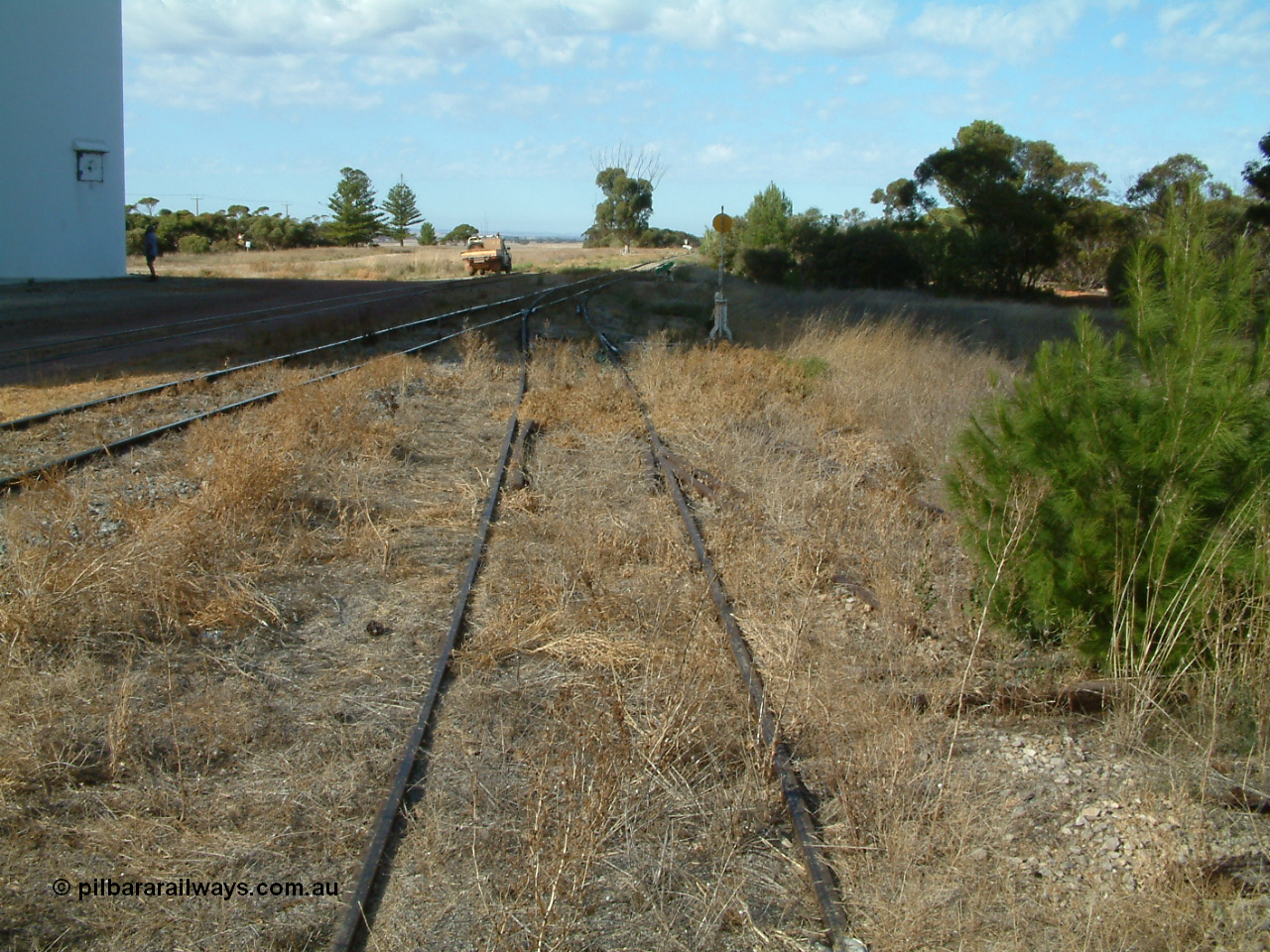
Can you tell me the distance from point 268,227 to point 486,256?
48215mm

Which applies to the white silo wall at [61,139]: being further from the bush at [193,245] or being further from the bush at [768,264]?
the bush at [193,245]

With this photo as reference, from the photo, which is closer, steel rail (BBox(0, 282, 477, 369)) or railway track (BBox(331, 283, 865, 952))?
railway track (BBox(331, 283, 865, 952))

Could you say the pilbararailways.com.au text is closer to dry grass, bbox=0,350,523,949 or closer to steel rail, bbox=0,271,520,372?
dry grass, bbox=0,350,523,949

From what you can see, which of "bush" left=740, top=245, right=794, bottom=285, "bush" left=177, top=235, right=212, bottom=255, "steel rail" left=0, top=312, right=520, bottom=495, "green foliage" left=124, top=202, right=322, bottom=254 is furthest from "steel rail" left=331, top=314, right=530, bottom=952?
"green foliage" left=124, top=202, right=322, bottom=254

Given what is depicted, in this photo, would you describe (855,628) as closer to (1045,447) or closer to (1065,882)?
(1045,447)

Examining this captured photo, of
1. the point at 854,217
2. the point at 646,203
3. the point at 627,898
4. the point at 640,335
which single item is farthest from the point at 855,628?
the point at 646,203

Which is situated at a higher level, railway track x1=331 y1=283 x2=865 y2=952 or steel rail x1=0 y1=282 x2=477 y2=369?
steel rail x1=0 y1=282 x2=477 y2=369

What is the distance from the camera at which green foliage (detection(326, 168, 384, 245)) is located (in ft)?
331

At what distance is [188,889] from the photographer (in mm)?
3172

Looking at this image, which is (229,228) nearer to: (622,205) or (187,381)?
(622,205)

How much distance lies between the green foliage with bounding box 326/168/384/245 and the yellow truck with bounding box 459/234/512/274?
5254cm

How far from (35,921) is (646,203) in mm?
108310

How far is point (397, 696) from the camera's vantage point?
4551 mm

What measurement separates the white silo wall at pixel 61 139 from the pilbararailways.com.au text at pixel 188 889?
32.6 metres
